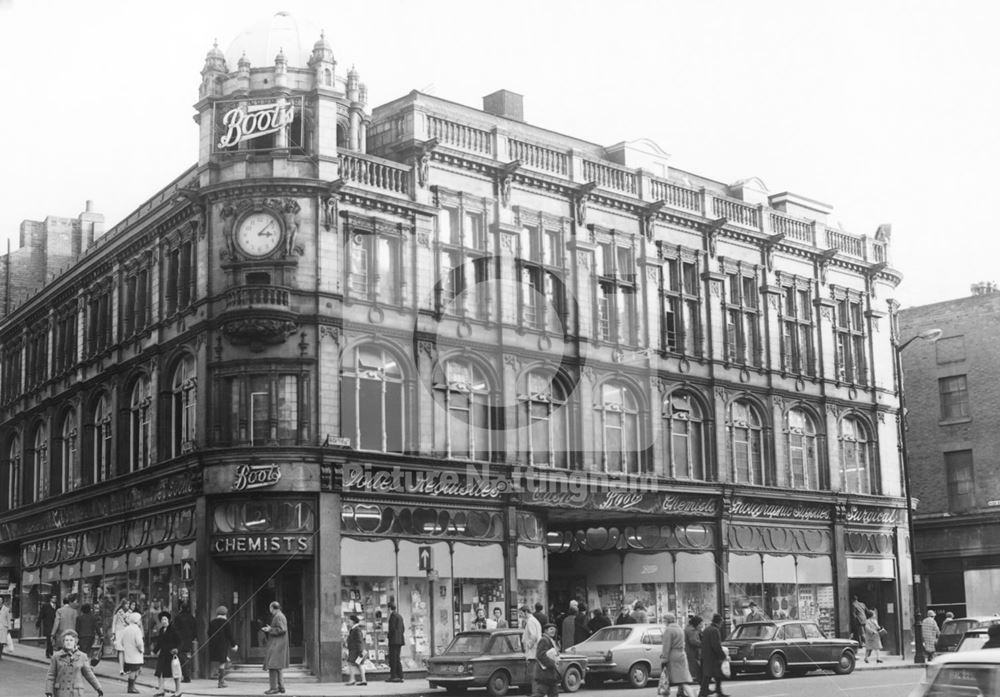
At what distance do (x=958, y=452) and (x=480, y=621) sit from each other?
3168cm

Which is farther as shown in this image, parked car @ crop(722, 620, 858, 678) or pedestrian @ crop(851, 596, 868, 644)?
pedestrian @ crop(851, 596, 868, 644)

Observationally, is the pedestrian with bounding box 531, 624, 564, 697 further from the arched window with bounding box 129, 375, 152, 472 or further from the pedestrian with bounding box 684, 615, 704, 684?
the arched window with bounding box 129, 375, 152, 472

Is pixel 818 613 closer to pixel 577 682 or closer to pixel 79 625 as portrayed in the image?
pixel 577 682

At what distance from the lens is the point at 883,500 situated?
175 feet

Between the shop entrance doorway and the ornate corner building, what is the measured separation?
7 cm

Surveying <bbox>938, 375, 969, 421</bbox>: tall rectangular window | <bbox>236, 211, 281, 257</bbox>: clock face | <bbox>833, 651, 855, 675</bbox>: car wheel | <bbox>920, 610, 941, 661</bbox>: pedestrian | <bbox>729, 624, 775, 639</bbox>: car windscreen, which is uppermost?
<bbox>236, 211, 281, 257</bbox>: clock face

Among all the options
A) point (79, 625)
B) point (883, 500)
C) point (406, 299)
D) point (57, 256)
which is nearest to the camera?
point (79, 625)

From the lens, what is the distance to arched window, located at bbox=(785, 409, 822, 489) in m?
50.4

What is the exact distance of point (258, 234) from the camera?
37.0m

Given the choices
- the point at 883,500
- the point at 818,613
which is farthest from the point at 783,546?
the point at 883,500

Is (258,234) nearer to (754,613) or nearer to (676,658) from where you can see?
(676,658)

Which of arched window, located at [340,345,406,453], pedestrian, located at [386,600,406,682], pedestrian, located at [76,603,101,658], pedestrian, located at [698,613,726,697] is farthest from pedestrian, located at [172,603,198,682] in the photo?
pedestrian, located at [698,613,726,697]

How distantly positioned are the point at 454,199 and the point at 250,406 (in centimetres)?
910

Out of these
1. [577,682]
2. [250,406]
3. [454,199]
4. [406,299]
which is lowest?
[577,682]
